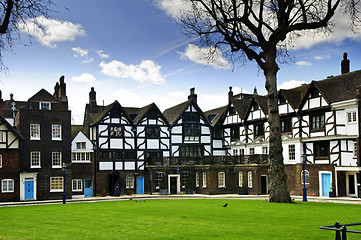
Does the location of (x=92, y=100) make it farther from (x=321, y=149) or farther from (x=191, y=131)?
(x=321, y=149)

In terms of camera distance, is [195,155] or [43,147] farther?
[195,155]

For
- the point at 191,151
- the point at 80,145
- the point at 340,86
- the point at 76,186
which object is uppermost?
the point at 340,86

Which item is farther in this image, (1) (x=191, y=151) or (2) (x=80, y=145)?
(1) (x=191, y=151)

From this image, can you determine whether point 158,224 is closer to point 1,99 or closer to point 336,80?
point 336,80

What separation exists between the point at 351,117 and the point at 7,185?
1250 inches

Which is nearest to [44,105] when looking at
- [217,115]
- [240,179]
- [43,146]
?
[43,146]

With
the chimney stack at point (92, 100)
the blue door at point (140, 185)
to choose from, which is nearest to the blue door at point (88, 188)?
the blue door at point (140, 185)

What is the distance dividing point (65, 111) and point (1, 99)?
7.37 meters

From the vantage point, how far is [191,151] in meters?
53.3

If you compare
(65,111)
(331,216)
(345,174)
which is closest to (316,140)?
(345,174)

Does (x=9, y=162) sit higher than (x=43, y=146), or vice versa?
(x=43, y=146)

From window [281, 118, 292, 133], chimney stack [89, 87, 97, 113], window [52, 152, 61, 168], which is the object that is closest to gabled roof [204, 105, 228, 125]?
window [281, 118, 292, 133]

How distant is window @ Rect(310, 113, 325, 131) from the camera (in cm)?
3931

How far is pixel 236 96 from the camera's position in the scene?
59156 millimetres
